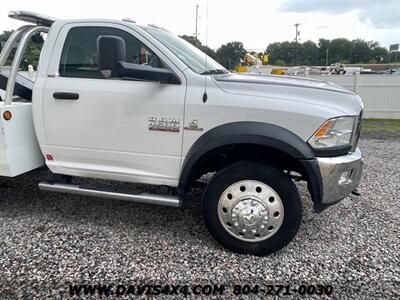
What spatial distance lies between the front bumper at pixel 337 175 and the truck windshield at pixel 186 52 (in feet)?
4.62

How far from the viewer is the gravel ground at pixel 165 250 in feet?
9.25

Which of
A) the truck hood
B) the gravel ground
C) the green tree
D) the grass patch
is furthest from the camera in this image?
the grass patch

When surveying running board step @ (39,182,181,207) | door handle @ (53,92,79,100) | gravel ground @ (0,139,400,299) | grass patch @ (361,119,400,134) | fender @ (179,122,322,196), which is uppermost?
door handle @ (53,92,79,100)

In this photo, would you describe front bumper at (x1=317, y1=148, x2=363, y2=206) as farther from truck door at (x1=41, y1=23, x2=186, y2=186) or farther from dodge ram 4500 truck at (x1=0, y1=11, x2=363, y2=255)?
truck door at (x1=41, y1=23, x2=186, y2=186)

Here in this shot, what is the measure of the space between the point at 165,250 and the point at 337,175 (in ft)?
5.40

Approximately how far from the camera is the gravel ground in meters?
2.82

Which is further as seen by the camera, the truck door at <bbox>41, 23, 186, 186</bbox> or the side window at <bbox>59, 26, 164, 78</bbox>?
the side window at <bbox>59, 26, 164, 78</bbox>

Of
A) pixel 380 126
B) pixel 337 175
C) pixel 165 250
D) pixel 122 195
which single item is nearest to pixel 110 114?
pixel 122 195

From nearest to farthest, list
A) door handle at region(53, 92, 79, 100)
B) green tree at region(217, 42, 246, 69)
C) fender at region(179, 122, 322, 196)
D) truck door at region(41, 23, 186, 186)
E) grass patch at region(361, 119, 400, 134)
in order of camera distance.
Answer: fender at region(179, 122, 322, 196) < truck door at region(41, 23, 186, 186) < door handle at region(53, 92, 79, 100) < green tree at region(217, 42, 246, 69) < grass patch at region(361, 119, 400, 134)

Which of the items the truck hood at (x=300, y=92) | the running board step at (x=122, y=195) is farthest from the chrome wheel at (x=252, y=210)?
the truck hood at (x=300, y=92)

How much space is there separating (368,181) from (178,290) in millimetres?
3938

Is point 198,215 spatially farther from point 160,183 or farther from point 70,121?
point 70,121

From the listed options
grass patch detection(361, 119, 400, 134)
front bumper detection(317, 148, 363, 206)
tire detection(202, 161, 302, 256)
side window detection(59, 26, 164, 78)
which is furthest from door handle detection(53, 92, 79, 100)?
grass patch detection(361, 119, 400, 134)

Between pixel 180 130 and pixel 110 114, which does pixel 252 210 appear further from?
pixel 110 114
